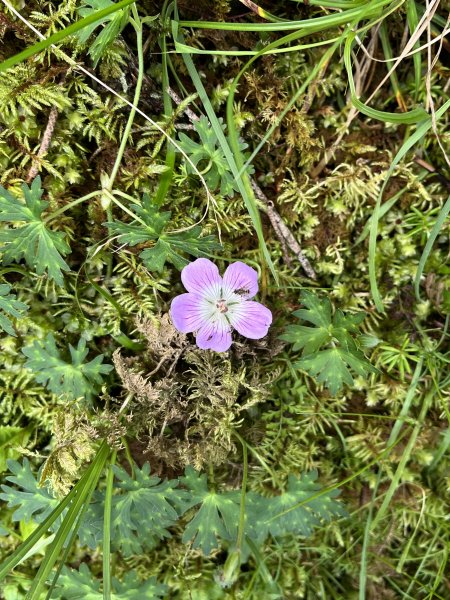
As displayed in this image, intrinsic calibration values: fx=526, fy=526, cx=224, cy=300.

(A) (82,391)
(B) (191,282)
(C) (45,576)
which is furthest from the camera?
(A) (82,391)

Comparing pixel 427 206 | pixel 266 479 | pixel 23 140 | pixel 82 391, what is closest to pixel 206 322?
pixel 82 391

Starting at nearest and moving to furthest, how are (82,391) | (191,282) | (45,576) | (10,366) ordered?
(45,576) < (191,282) < (82,391) < (10,366)

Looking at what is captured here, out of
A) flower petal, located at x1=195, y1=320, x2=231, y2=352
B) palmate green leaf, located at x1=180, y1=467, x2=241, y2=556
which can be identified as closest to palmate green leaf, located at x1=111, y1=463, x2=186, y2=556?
palmate green leaf, located at x1=180, y1=467, x2=241, y2=556

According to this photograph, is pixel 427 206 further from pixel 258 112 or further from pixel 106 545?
pixel 106 545

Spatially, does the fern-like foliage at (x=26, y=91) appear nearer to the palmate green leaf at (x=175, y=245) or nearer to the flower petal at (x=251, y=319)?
the palmate green leaf at (x=175, y=245)

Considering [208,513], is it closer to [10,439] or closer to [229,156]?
[10,439]

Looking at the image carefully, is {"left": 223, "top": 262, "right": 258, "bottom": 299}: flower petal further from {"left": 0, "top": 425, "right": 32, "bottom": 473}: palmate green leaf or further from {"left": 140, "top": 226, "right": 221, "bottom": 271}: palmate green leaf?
{"left": 0, "top": 425, "right": 32, "bottom": 473}: palmate green leaf
